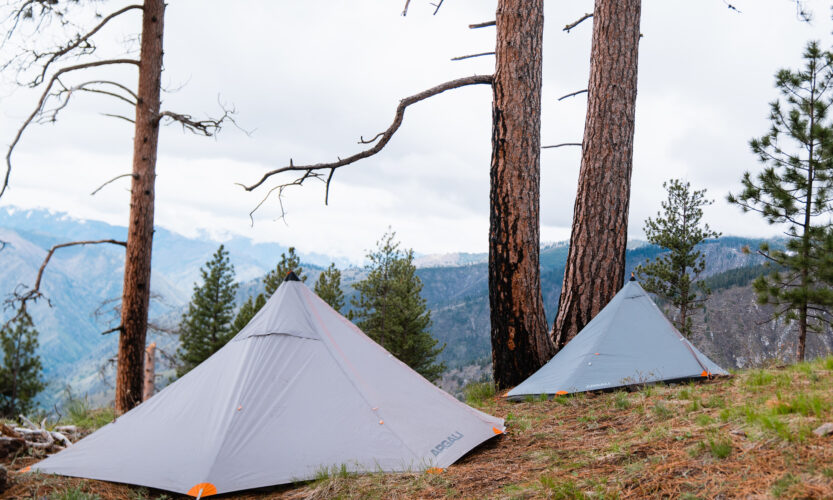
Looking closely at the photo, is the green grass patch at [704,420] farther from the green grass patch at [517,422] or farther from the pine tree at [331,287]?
the pine tree at [331,287]

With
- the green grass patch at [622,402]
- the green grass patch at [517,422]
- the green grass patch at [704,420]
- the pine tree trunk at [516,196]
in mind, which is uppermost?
the pine tree trunk at [516,196]

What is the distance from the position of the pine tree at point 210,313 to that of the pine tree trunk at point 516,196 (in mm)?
31102

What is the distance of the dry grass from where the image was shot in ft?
7.85

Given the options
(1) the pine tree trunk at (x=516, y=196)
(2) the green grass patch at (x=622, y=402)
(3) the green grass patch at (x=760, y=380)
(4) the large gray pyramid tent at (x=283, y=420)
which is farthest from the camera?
(1) the pine tree trunk at (x=516, y=196)

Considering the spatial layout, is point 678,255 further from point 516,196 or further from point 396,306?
point 516,196

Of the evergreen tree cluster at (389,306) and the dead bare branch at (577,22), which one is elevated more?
the dead bare branch at (577,22)

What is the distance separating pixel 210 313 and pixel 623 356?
34876mm

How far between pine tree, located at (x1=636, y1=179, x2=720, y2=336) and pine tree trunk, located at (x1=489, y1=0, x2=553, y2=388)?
2081cm

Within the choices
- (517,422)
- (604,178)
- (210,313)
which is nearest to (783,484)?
(517,422)

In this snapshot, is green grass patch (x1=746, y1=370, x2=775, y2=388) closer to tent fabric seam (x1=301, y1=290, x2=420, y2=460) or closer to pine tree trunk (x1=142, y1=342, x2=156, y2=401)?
tent fabric seam (x1=301, y1=290, x2=420, y2=460)

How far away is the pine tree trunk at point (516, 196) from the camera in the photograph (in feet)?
21.8

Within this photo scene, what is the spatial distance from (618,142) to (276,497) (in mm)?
6085

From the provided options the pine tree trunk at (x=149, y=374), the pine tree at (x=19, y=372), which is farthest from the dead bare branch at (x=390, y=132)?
the pine tree at (x=19, y=372)

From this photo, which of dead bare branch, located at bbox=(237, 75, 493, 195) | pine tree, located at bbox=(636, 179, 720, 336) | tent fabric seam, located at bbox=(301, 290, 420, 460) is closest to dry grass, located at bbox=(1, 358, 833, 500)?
tent fabric seam, located at bbox=(301, 290, 420, 460)
